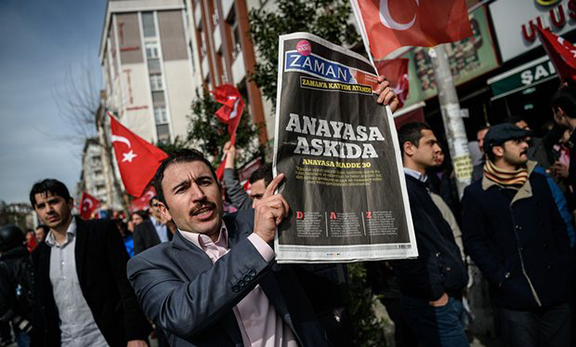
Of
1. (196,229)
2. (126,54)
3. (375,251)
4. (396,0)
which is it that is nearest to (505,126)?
(396,0)

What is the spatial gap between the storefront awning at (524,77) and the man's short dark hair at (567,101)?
11.7ft

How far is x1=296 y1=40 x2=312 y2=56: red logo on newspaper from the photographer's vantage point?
1.84 metres

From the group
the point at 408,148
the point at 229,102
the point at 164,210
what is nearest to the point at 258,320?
the point at 164,210

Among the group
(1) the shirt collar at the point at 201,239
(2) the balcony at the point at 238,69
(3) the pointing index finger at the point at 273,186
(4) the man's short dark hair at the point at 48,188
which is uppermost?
(2) the balcony at the point at 238,69

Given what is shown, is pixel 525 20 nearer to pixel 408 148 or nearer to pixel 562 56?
pixel 562 56

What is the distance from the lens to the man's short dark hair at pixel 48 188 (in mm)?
3574

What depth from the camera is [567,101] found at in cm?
331

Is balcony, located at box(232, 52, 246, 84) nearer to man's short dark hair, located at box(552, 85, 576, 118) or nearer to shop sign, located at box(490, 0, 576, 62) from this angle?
shop sign, located at box(490, 0, 576, 62)

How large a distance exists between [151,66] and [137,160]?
43985 millimetres

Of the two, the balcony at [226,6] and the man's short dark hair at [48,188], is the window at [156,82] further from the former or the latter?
the man's short dark hair at [48,188]

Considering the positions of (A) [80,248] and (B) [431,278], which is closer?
(B) [431,278]

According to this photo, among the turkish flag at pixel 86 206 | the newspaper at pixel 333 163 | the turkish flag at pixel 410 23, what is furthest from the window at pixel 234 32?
the newspaper at pixel 333 163

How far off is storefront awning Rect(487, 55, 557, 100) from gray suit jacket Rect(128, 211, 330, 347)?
6.15 metres

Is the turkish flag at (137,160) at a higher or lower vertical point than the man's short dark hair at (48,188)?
higher
